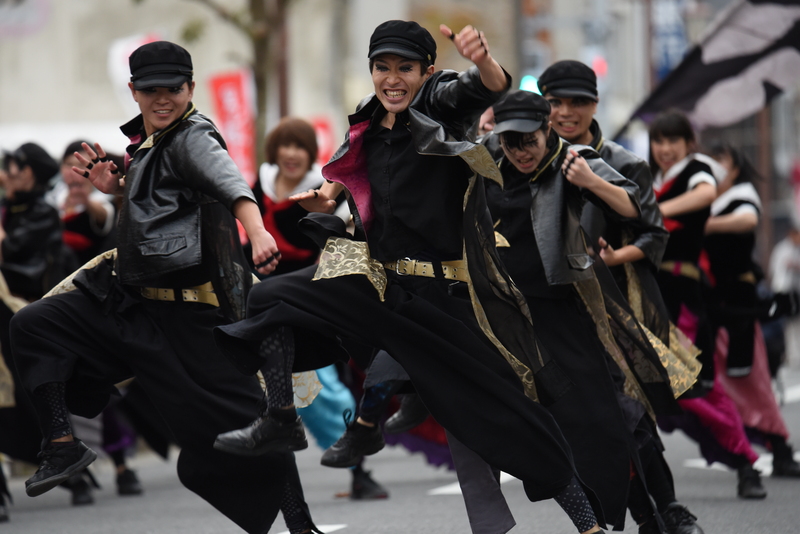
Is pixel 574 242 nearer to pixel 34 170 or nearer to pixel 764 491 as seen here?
pixel 764 491

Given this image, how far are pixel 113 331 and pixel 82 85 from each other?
21233 millimetres

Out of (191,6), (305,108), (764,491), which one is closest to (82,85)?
(191,6)

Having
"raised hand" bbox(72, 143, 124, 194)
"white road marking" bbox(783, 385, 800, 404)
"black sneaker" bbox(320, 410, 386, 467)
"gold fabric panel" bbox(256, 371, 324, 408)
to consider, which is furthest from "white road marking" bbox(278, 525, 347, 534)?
"white road marking" bbox(783, 385, 800, 404)

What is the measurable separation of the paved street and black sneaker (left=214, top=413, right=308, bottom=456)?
5.69 ft

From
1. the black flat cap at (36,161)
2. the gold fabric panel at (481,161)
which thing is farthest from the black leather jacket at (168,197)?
the black flat cap at (36,161)

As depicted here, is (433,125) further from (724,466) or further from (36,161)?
(724,466)

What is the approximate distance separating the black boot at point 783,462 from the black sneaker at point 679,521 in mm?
2350

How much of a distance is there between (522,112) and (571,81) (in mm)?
814

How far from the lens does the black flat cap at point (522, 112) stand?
15.5ft

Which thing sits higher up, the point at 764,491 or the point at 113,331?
the point at 113,331

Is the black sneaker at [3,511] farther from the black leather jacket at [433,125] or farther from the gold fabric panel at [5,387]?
the black leather jacket at [433,125]

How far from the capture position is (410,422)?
503cm

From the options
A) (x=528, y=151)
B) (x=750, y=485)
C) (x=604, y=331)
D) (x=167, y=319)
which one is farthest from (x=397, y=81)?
(x=750, y=485)

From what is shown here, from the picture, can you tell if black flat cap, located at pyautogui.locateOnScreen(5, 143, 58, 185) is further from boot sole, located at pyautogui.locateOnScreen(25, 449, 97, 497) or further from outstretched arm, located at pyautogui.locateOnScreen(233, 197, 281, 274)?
outstretched arm, located at pyautogui.locateOnScreen(233, 197, 281, 274)
